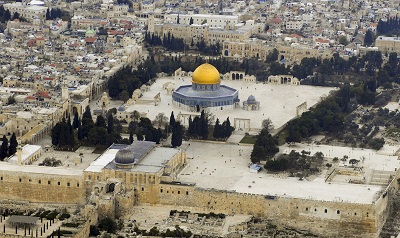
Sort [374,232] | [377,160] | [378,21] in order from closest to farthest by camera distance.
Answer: [374,232]
[377,160]
[378,21]

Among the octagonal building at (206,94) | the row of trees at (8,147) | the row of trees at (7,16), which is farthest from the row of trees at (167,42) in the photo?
the row of trees at (8,147)

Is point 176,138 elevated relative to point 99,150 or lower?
elevated

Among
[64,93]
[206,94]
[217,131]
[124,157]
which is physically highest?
[124,157]

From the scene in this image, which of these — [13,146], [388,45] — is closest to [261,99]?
[13,146]

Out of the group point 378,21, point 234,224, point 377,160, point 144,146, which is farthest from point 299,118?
point 378,21

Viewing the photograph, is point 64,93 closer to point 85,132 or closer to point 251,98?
point 85,132

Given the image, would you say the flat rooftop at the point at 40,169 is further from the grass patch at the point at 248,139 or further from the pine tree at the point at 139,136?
the grass patch at the point at 248,139

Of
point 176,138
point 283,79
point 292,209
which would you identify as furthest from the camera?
point 283,79

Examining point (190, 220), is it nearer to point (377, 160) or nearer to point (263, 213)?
point (263, 213)
